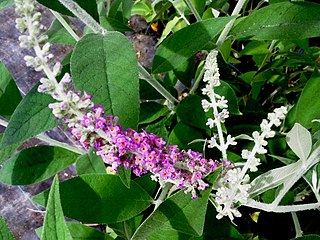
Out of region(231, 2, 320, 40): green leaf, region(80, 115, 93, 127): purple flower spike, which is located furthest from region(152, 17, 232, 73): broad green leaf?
region(80, 115, 93, 127): purple flower spike

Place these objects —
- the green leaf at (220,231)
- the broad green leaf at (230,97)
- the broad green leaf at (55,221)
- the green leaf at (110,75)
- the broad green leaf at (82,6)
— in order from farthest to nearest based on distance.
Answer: the broad green leaf at (230,97), the green leaf at (220,231), the broad green leaf at (82,6), the green leaf at (110,75), the broad green leaf at (55,221)

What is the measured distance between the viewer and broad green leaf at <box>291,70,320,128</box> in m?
0.94

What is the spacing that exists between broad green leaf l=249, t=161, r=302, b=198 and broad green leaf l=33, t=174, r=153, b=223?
202 mm

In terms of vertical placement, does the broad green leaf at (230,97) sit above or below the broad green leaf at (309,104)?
above

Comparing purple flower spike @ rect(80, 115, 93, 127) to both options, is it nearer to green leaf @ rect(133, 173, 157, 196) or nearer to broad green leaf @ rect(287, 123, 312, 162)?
broad green leaf @ rect(287, 123, 312, 162)

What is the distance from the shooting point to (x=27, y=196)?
1.57 meters

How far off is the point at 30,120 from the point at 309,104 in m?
0.52

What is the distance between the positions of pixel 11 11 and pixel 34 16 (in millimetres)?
1368

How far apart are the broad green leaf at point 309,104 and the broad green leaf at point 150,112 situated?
29cm

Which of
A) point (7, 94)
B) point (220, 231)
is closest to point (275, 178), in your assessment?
point (220, 231)

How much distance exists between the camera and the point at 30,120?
69cm

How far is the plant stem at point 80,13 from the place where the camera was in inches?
25.9

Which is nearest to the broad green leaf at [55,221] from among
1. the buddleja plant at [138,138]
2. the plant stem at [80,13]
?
the buddleja plant at [138,138]

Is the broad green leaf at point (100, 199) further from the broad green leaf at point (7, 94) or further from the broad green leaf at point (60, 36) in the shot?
the broad green leaf at point (60, 36)
